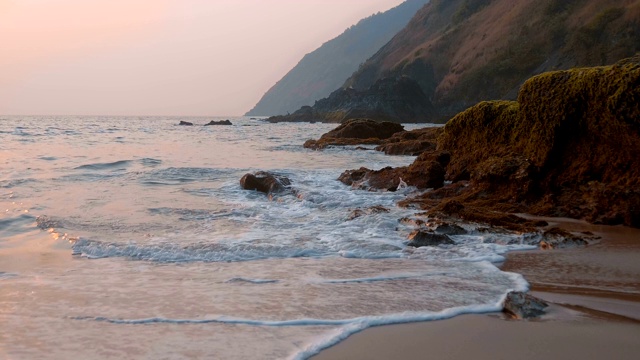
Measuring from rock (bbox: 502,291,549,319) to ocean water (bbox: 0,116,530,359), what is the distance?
126 mm

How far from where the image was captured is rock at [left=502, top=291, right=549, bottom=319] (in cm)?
400

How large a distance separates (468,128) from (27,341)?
32.9ft

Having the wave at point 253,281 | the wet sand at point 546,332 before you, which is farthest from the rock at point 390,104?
the wet sand at point 546,332

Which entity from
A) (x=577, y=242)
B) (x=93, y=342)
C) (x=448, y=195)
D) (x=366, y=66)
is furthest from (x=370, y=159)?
(x=366, y=66)

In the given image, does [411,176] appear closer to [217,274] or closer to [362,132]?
[217,274]

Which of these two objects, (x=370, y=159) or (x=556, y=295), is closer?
(x=556, y=295)

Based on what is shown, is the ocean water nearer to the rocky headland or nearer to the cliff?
the rocky headland

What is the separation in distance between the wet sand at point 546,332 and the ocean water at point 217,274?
183 mm

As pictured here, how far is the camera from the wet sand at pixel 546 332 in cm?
337

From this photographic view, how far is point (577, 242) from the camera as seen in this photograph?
6406mm

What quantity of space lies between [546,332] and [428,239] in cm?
294

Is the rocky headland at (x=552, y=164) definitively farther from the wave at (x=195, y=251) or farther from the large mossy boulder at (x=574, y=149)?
the wave at (x=195, y=251)

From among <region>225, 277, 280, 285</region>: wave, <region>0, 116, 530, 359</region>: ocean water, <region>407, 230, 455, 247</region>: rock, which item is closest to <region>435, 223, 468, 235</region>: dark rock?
<region>0, 116, 530, 359</region>: ocean water

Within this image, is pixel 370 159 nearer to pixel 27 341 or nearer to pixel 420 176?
pixel 420 176
